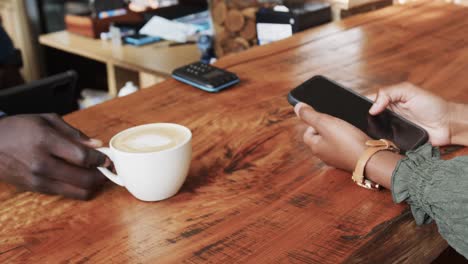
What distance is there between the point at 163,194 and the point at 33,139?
20cm

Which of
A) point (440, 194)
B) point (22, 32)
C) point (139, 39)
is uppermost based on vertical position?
point (440, 194)

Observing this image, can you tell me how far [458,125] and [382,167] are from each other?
24 centimetres

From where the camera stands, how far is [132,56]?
2346 mm

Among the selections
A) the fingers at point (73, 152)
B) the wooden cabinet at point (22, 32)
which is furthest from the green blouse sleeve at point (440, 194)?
the wooden cabinet at point (22, 32)

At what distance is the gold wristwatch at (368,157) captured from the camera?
77 cm

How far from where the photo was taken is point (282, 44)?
146 centimetres

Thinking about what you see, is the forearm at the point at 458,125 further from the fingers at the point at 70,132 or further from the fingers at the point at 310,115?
the fingers at the point at 70,132

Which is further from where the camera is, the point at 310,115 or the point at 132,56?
the point at 132,56

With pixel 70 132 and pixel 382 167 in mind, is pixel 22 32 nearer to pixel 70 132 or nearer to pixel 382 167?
pixel 70 132

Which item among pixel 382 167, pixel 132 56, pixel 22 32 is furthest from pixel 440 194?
pixel 22 32

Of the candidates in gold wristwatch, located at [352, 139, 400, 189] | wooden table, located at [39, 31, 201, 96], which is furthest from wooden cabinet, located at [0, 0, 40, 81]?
gold wristwatch, located at [352, 139, 400, 189]

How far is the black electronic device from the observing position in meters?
1.11

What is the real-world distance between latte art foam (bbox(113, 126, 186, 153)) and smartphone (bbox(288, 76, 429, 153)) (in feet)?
0.90

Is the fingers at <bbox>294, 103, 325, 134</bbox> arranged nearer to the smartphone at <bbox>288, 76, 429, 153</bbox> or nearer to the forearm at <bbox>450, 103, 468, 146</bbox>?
the smartphone at <bbox>288, 76, 429, 153</bbox>
